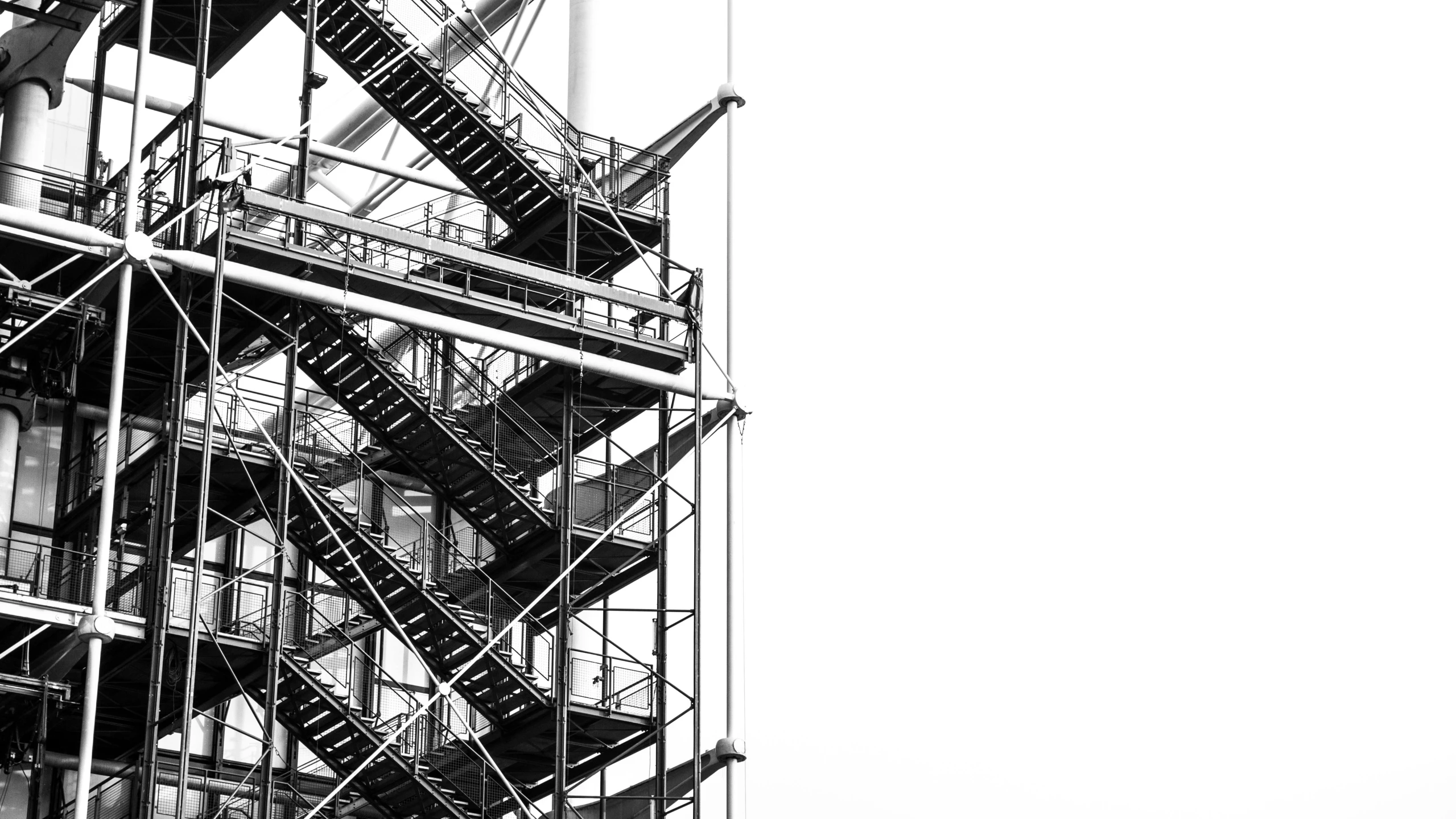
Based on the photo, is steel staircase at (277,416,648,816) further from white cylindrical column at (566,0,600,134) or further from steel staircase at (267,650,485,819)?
white cylindrical column at (566,0,600,134)

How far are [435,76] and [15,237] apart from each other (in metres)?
5.91

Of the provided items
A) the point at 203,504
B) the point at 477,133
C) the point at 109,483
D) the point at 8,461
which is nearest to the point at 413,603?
the point at 203,504

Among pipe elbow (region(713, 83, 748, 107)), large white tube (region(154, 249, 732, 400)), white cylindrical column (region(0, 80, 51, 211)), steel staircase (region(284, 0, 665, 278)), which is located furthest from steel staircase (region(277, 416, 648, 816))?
pipe elbow (region(713, 83, 748, 107))

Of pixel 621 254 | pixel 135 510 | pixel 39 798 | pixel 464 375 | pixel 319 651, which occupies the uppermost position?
pixel 621 254

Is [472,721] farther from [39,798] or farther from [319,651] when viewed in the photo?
[39,798]

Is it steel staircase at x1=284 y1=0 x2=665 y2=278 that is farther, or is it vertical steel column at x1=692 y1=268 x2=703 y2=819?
steel staircase at x1=284 y1=0 x2=665 y2=278

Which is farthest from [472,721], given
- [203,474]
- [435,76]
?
→ [435,76]

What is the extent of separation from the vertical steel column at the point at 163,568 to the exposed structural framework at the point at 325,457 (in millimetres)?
51

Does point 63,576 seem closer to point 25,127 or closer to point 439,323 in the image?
point 439,323

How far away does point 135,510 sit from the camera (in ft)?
92.2

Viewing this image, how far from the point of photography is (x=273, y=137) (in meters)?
26.6

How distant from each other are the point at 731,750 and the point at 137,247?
30.2ft

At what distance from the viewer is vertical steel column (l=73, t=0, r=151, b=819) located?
21.4 meters

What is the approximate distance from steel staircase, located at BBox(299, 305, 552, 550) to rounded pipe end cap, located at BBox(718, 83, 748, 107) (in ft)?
19.9
